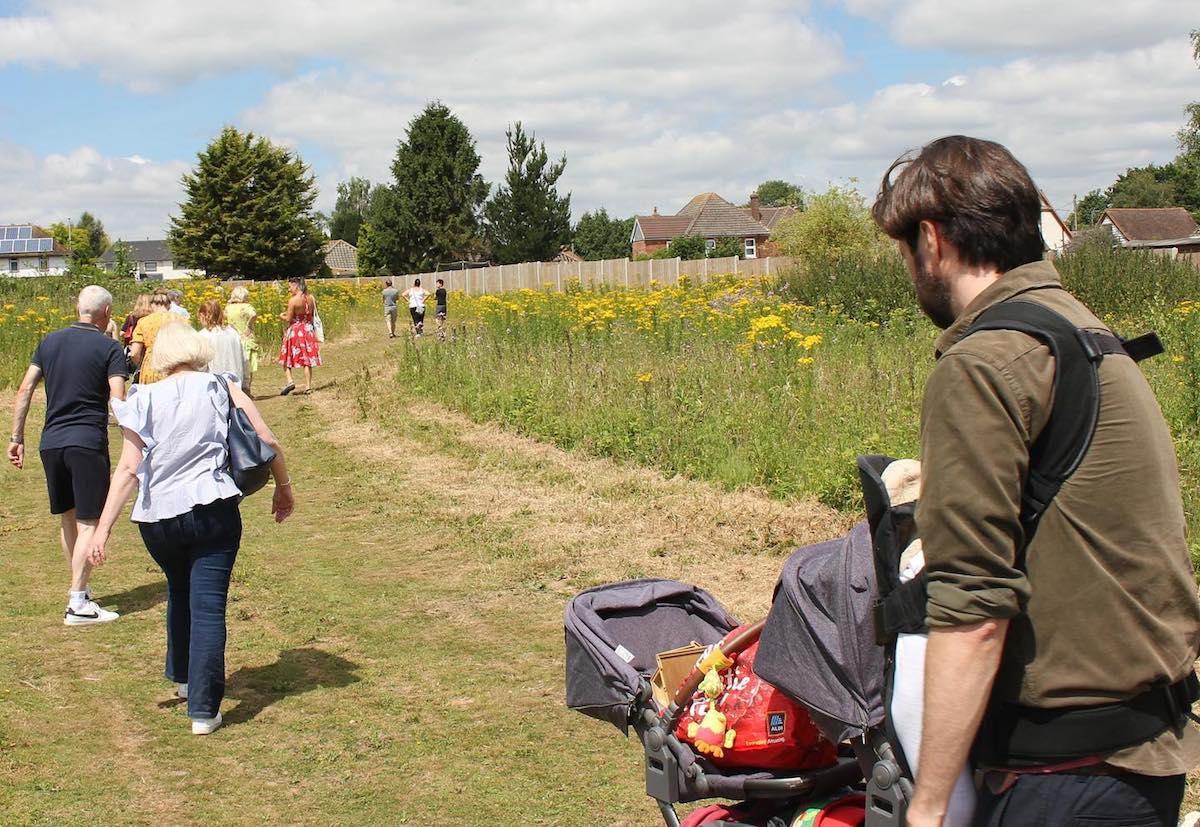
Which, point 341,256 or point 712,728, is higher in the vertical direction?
point 341,256

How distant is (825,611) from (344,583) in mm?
6673

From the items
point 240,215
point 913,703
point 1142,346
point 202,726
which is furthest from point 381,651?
point 240,215

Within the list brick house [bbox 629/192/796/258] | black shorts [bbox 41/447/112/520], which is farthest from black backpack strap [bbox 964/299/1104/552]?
brick house [bbox 629/192/796/258]

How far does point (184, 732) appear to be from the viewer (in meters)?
6.18

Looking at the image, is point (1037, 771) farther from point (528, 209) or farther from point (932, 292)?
point (528, 209)

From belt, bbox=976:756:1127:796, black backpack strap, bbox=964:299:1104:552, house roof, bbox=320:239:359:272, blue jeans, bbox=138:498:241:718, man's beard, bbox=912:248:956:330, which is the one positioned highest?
house roof, bbox=320:239:359:272

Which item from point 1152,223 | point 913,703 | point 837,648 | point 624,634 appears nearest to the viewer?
point 913,703

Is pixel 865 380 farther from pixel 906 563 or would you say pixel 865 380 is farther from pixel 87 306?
pixel 906 563

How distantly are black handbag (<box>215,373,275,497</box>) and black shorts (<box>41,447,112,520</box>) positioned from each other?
7.71 feet

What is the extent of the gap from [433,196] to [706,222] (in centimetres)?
3520

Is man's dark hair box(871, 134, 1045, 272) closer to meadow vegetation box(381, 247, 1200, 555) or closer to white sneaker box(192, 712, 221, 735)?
white sneaker box(192, 712, 221, 735)

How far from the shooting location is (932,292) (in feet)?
7.52

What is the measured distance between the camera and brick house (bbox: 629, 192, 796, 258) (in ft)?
342

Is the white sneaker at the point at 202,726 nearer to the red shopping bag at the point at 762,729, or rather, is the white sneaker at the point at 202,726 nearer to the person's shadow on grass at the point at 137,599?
the person's shadow on grass at the point at 137,599
